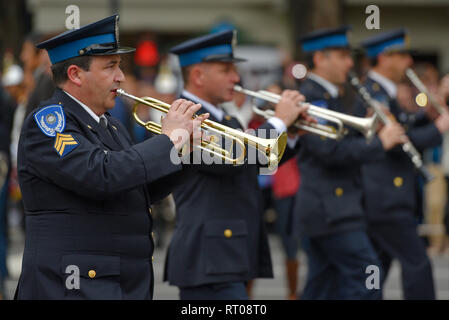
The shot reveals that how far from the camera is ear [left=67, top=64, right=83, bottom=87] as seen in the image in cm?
421

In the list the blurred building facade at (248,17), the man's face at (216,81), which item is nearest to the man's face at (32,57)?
the man's face at (216,81)

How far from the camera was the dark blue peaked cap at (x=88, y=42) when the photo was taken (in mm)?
4184

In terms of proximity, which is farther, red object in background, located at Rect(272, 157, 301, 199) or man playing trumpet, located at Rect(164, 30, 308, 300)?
red object in background, located at Rect(272, 157, 301, 199)

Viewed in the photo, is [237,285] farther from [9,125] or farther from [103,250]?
[9,125]

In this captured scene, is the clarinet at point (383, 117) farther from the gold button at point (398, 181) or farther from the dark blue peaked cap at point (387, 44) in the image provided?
the dark blue peaked cap at point (387, 44)

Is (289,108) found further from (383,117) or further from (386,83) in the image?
(386,83)

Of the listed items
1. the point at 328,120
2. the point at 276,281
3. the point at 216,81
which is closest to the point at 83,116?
the point at 216,81

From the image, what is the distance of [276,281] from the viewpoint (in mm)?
9914

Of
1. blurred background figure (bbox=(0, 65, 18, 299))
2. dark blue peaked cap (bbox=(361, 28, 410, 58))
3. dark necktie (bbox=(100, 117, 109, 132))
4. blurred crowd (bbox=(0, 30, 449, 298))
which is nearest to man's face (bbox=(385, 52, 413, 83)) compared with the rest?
dark blue peaked cap (bbox=(361, 28, 410, 58))

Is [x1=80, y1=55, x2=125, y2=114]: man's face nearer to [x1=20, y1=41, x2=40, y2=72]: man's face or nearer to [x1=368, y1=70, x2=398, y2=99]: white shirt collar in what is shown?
[x1=368, y1=70, x2=398, y2=99]: white shirt collar

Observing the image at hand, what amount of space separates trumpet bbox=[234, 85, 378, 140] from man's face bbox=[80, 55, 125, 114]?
5.72 feet

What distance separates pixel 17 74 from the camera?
35.1 feet

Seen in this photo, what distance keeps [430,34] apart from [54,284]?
21.1 meters
